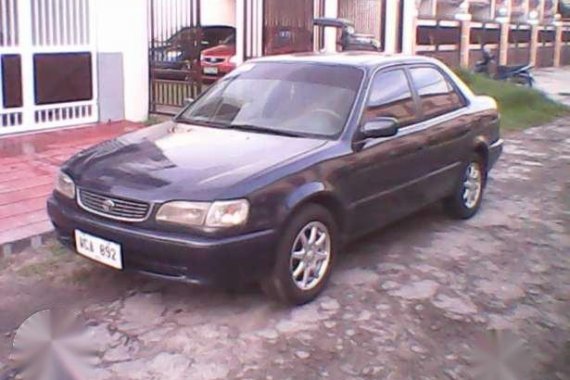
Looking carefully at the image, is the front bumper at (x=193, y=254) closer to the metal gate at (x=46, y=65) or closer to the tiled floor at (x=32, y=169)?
the tiled floor at (x=32, y=169)

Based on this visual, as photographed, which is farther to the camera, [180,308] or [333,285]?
[333,285]

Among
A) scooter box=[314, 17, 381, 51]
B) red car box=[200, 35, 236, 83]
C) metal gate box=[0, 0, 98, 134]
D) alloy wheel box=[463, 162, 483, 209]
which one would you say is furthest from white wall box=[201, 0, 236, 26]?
alloy wheel box=[463, 162, 483, 209]

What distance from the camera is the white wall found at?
19.7 metres

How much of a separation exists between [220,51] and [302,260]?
1238 cm

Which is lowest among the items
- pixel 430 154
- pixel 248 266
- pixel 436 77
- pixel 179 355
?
pixel 179 355

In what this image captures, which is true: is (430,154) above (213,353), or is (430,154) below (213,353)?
above

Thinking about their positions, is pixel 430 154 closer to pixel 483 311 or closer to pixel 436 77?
pixel 436 77

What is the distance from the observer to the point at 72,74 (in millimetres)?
10039

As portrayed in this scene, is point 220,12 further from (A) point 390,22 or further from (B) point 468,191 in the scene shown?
(B) point 468,191

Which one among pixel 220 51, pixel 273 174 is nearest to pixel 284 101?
pixel 273 174

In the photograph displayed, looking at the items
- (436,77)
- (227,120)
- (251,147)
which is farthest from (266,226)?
(436,77)

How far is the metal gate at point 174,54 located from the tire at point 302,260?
693cm

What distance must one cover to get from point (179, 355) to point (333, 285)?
140 cm

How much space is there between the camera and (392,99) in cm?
568
